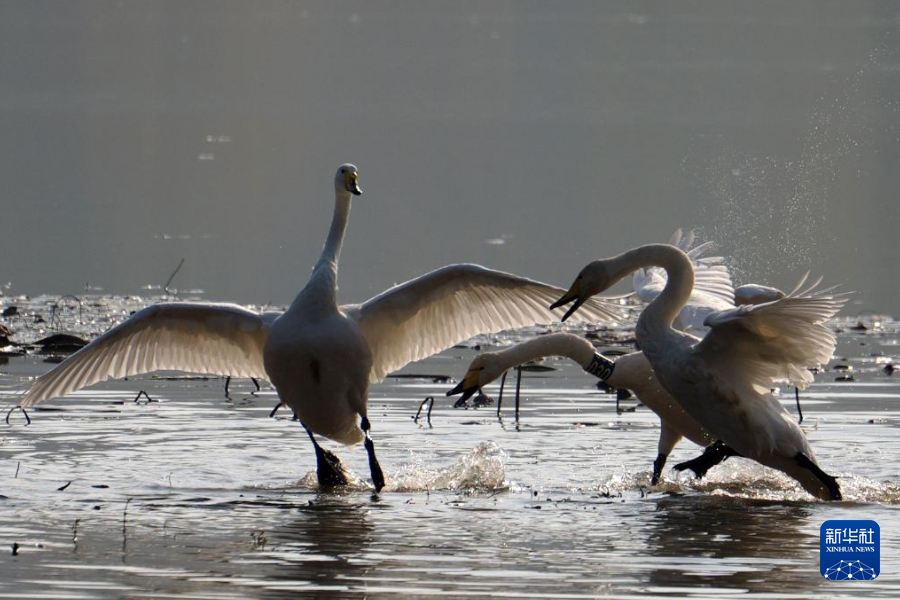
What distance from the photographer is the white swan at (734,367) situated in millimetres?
9734

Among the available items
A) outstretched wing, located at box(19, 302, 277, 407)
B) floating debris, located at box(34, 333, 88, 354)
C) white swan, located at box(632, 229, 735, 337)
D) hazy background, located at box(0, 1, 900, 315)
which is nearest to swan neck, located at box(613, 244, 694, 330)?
white swan, located at box(632, 229, 735, 337)

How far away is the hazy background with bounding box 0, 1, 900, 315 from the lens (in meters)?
22.4

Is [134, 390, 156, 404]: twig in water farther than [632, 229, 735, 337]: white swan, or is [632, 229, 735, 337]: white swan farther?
[134, 390, 156, 404]: twig in water

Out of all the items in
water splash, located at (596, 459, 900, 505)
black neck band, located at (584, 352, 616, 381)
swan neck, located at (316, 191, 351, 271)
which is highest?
swan neck, located at (316, 191, 351, 271)

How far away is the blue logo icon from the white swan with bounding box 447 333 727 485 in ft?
7.20

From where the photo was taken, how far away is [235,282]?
19578 millimetres

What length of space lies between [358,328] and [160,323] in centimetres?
133

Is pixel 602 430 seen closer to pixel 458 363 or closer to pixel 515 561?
pixel 458 363

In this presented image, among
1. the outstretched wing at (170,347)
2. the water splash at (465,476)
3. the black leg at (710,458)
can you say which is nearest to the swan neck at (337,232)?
the outstretched wing at (170,347)

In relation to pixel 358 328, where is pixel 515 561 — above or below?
below


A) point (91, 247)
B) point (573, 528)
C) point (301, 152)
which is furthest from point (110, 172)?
point (573, 528)

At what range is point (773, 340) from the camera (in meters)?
9.71

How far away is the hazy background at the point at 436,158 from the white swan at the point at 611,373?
23.7 ft

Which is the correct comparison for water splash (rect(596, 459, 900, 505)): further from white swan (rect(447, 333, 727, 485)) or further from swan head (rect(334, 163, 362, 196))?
swan head (rect(334, 163, 362, 196))
